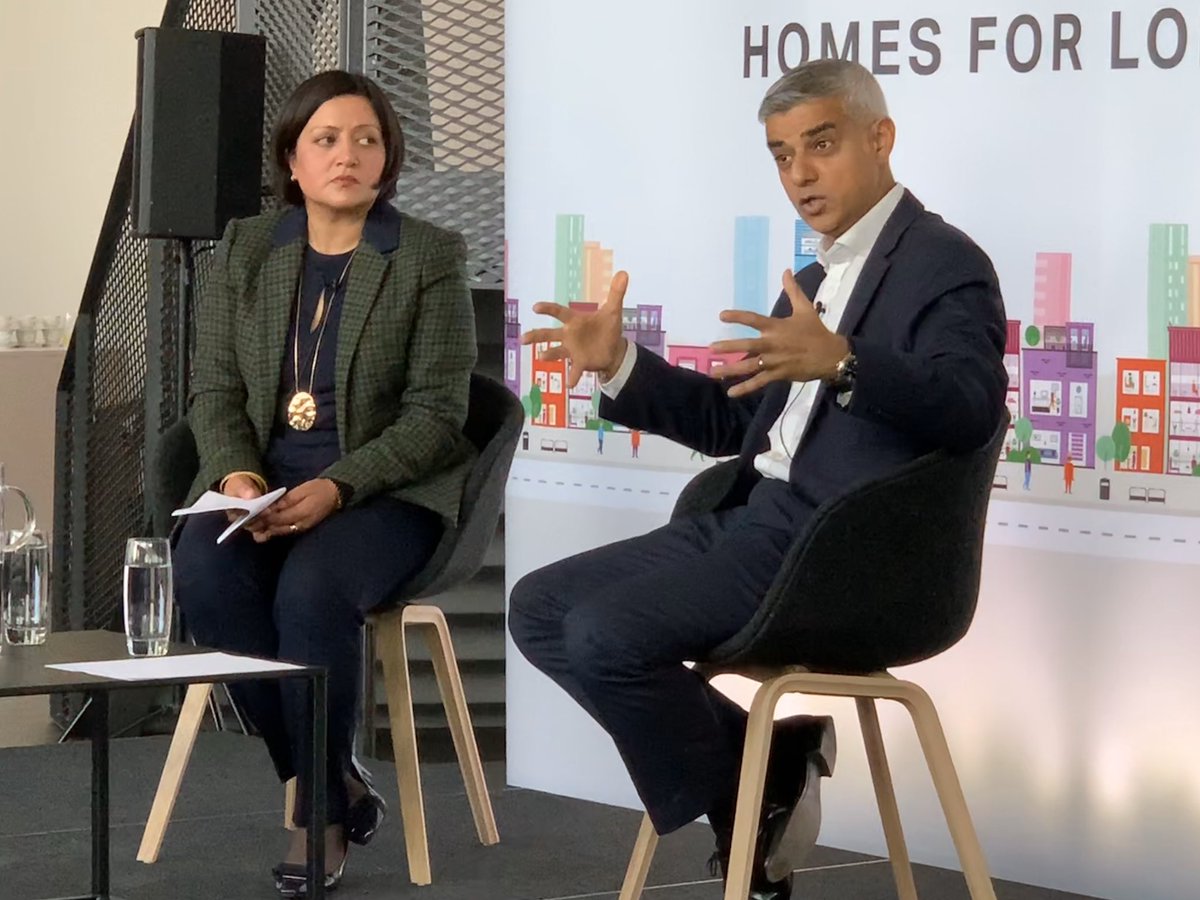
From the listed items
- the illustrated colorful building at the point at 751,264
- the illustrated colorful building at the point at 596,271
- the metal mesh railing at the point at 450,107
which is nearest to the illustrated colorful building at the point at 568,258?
the illustrated colorful building at the point at 596,271

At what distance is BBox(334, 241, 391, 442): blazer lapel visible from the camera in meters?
3.44

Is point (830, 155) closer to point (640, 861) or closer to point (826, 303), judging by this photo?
point (826, 303)

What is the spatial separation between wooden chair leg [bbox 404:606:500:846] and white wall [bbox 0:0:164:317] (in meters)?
5.86

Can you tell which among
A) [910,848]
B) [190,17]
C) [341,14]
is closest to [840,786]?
[910,848]

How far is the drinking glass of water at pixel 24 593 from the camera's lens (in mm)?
2795

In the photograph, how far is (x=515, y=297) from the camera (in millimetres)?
4074

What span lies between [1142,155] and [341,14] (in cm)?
247

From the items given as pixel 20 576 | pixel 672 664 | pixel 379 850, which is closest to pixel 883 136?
pixel 672 664

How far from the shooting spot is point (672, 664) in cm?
270

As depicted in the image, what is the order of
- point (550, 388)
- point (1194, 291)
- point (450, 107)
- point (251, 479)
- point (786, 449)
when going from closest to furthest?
1. point (786, 449)
2. point (1194, 291)
3. point (251, 479)
4. point (550, 388)
5. point (450, 107)

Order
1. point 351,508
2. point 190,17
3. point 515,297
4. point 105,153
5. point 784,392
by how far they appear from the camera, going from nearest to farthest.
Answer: point 784,392, point 351,508, point 515,297, point 190,17, point 105,153

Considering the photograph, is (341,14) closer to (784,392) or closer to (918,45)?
(918,45)

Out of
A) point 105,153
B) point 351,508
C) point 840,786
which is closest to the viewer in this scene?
point 351,508

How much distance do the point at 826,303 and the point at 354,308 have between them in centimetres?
95
